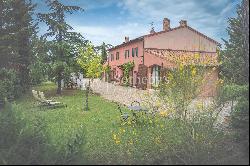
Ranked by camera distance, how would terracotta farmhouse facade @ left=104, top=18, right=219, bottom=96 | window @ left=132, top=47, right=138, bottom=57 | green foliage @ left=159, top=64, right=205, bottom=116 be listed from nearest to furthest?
green foliage @ left=159, top=64, right=205, bottom=116 → terracotta farmhouse facade @ left=104, top=18, right=219, bottom=96 → window @ left=132, top=47, right=138, bottom=57

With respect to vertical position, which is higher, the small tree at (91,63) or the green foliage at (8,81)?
the small tree at (91,63)

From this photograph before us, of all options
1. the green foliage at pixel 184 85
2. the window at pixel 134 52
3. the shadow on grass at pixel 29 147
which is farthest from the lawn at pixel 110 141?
the window at pixel 134 52

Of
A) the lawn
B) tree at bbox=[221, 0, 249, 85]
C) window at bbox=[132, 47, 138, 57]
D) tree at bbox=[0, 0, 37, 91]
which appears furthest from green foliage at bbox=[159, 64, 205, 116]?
window at bbox=[132, 47, 138, 57]

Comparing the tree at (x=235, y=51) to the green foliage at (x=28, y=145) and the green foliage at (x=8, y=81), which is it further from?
the green foliage at (x=8, y=81)

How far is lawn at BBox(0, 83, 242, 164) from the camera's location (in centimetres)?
595

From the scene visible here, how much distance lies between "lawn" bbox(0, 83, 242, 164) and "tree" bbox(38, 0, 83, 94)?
1284cm

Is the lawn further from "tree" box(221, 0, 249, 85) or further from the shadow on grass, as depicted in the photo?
"tree" box(221, 0, 249, 85)

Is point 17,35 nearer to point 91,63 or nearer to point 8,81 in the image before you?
point 8,81

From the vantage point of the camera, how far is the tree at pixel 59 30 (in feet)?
103

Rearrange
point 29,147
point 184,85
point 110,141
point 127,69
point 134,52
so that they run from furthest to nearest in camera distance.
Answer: point 127,69
point 134,52
point 110,141
point 184,85
point 29,147

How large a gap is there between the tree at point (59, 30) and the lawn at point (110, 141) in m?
12.8

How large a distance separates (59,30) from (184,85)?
23.6m

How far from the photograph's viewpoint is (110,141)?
1199 centimetres

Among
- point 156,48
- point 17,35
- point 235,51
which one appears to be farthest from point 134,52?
point 235,51
